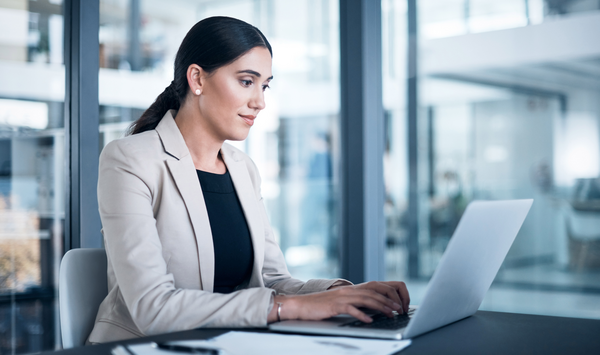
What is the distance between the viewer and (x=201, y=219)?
133 cm

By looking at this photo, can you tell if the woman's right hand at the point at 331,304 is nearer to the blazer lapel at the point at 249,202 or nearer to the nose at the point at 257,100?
the blazer lapel at the point at 249,202

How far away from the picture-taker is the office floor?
343cm

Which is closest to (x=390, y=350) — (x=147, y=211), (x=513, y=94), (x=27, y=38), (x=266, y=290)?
(x=266, y=290)

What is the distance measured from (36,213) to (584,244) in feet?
10.9

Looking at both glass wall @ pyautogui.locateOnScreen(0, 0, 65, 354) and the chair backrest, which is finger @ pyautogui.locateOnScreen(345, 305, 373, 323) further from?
glass wall @ pyautogui.locateOnScreen(0, 0, 65, 354)

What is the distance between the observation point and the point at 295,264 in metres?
6.00

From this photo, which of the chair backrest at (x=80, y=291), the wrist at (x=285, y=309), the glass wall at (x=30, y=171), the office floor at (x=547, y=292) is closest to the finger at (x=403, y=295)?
the wrist at (x=285, y=309)

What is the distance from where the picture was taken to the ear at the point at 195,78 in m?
1.50

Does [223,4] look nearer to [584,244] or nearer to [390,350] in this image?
[584,244]

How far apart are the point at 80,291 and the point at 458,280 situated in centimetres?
94

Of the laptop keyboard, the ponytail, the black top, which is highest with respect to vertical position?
the ponytail

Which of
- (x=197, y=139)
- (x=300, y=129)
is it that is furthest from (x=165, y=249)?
(x=300, y=129)

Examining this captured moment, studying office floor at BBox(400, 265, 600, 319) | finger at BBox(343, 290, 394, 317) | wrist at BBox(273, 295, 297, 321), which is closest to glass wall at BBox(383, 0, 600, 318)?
office floor at BBox(400, 265, 600, 319)

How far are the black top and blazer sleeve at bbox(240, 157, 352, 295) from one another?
0.08m
